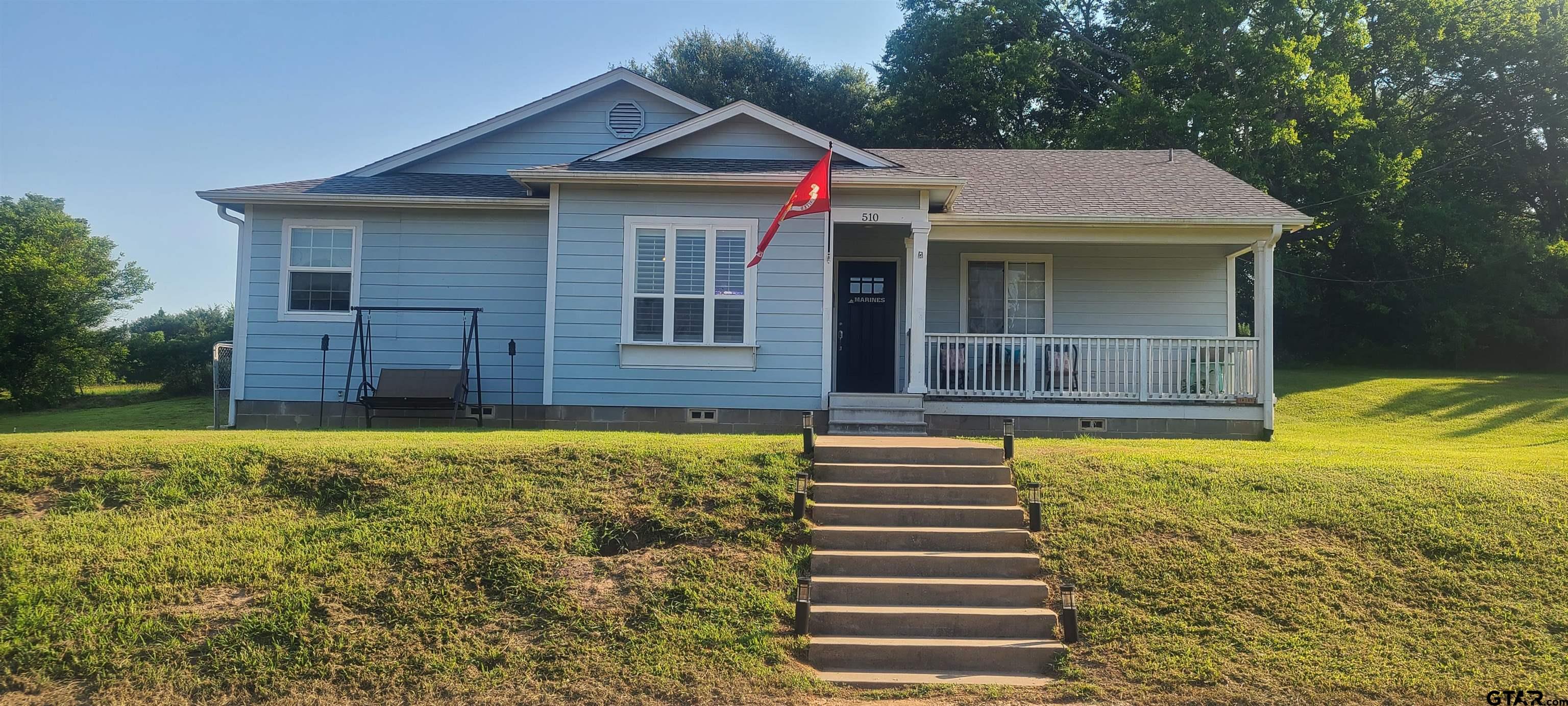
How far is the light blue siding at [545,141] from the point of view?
1423 centimetres

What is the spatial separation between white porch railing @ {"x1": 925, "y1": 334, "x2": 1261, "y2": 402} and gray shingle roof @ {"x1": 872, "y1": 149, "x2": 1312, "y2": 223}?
1684 millimetres

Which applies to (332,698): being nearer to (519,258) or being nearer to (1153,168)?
(519,258)

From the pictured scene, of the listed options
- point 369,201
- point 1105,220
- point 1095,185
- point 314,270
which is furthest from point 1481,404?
point 314,270

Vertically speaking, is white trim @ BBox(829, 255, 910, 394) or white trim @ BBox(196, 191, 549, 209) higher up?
white trim @ BBox(196, 191, 549, 209)

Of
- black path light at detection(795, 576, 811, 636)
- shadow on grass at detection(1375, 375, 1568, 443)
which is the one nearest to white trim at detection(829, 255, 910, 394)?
black path light at detection(795, 576, 811, 636)

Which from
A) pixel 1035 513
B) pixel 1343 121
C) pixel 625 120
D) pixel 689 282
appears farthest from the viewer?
pixel 1343 121

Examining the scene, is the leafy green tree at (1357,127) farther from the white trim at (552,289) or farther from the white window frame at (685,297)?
the white trim at (552,289)

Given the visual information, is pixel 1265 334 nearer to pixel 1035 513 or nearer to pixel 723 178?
pixel 1035 513

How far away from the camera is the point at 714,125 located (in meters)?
12.8

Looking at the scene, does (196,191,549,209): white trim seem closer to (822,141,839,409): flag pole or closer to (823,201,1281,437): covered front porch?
(822,141,839,409): flag pole

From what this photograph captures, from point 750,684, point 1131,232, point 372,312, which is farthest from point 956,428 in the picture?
point 372,312

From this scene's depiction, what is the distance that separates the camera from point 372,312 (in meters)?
13.1

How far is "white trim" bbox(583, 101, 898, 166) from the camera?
41.0ft

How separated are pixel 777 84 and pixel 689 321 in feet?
74.3
